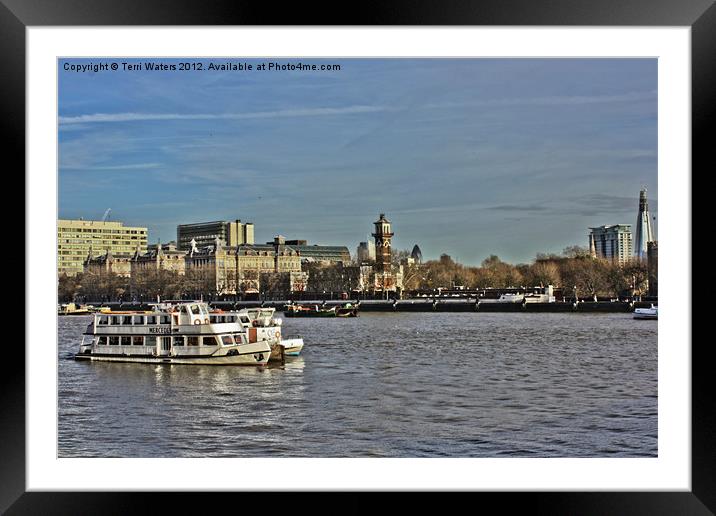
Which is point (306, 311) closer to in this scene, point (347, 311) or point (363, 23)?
point (347, 311)

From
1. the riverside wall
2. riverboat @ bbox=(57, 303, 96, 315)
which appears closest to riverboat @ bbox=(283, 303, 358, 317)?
the riverside wall

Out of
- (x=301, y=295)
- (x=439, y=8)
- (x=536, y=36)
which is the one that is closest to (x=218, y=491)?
(x=439, y=8)

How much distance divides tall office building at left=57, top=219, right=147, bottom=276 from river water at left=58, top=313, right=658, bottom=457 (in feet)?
16.7

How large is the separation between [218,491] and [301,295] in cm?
2279

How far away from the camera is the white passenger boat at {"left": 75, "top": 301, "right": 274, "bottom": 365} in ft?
32.8

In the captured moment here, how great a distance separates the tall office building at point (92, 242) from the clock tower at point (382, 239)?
6.72m

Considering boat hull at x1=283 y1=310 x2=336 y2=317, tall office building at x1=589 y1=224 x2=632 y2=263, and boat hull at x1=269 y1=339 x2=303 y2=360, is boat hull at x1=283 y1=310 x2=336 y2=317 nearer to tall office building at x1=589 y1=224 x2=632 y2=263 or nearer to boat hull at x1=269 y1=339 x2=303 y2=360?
tall office building at x1=589 y1=224 x2=632 y2=263

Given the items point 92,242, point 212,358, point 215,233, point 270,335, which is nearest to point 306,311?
point 215,233

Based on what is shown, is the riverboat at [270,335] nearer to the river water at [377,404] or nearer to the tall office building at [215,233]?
the river water at [377,404]

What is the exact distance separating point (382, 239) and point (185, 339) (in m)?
14.3

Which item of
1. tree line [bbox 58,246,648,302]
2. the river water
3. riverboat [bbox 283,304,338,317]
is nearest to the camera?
the river water

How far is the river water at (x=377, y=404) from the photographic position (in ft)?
19.0

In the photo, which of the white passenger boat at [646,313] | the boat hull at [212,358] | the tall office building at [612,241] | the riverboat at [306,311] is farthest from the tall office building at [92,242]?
the white passenger boat at [646,313]

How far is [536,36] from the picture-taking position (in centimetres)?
398
